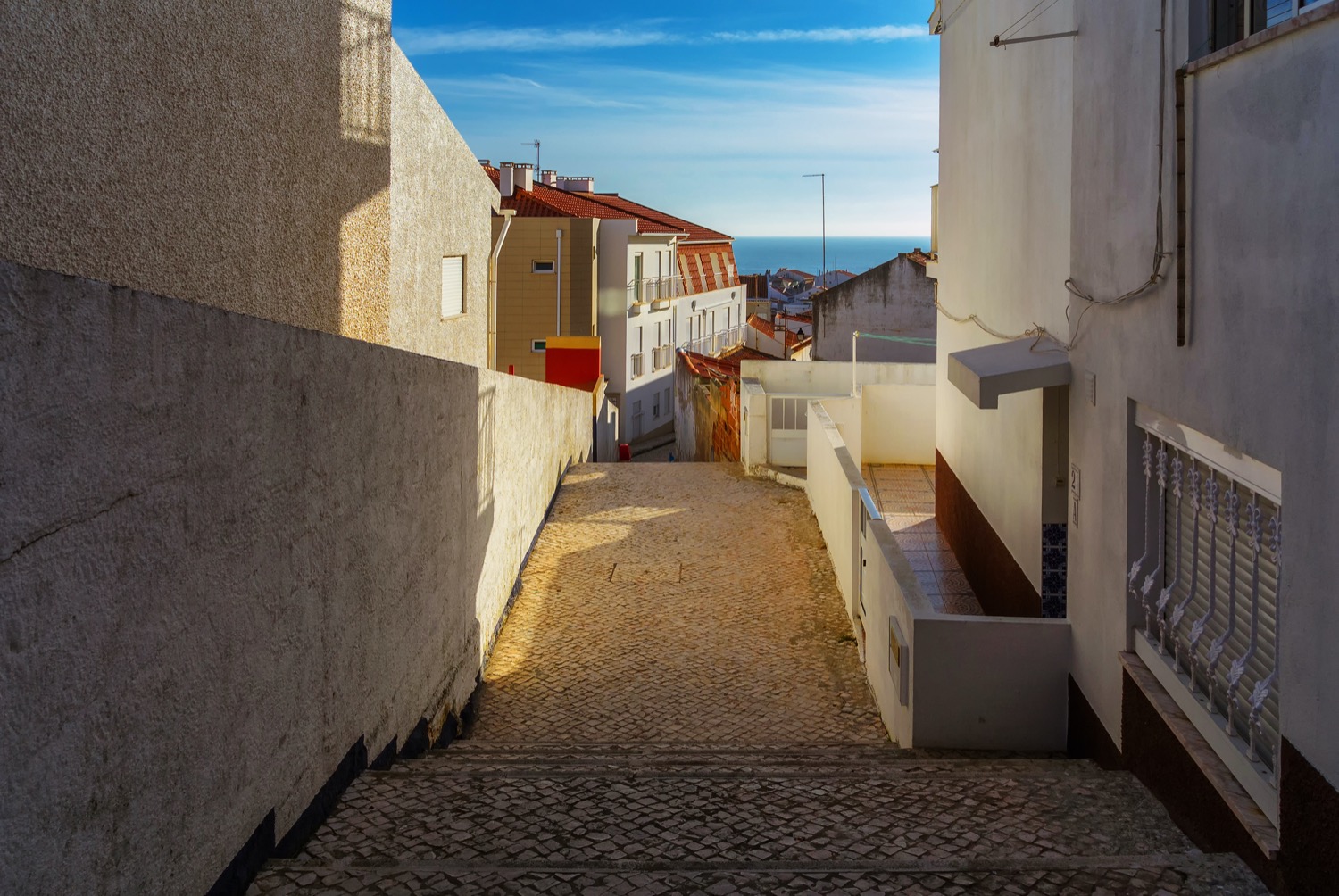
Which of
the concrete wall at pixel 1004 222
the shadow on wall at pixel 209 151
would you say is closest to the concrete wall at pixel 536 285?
the concrete wall at pixel 1004 222

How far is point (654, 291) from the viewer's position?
43.3 metres

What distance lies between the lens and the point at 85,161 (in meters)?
6.25

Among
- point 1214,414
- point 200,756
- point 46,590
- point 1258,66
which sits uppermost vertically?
point 1258,66

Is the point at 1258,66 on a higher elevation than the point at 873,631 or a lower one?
higher

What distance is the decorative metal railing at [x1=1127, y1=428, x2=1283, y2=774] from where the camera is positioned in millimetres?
4520

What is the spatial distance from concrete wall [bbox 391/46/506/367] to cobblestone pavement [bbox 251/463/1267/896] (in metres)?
4.75

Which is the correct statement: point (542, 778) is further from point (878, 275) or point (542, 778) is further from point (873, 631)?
point (878, 275)

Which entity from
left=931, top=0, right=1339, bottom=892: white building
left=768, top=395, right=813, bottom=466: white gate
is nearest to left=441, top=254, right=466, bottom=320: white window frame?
left=768, top=395, right=813, bottom=466: white gate

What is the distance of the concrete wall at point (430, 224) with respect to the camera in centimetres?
1299

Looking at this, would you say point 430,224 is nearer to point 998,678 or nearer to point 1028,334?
point 1028,334

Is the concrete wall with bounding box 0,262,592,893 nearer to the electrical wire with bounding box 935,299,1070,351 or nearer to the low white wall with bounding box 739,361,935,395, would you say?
the electrical wire with bounding box 935,299,1070,351

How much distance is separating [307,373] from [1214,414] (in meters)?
3.42

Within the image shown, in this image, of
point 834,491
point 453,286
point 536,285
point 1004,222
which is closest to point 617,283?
point 536,285

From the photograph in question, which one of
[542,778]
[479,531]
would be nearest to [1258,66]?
[542,778]
